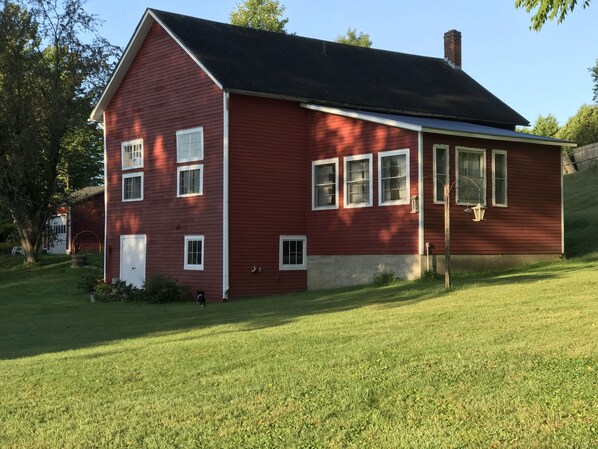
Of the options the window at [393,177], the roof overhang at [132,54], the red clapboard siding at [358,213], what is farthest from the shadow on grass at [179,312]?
the roof overhang at [132,54]

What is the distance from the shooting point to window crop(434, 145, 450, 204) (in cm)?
2155

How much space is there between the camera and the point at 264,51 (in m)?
26.8

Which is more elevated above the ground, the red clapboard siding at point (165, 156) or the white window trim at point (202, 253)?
the red clapboard siding at point (165, 156)

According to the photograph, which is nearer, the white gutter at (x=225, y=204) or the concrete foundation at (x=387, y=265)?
the concrete foundation at (x=387, y=265)

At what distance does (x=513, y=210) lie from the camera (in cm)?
2344

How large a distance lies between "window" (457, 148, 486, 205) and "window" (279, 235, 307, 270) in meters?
5.44

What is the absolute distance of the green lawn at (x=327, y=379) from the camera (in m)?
6.58

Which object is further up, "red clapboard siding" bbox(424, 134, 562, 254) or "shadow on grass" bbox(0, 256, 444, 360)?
"red clapboard siding" bbox(424, 134, 562, 254)

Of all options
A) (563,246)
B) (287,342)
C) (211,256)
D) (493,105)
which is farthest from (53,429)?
(493,105)

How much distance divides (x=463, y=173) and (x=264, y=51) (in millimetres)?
8673

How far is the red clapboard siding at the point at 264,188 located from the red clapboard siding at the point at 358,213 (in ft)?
1.69

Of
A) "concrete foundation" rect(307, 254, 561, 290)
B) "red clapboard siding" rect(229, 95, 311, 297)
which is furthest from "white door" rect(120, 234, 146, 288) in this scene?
"concrete foundation" rect(307, 254, 561, 290)

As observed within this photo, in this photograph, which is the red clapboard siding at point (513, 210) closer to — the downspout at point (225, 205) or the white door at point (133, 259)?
the downspout at point (225, 205)

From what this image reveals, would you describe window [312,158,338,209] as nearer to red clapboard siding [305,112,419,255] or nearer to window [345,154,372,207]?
red clapboard siding [305,112,419,255]
